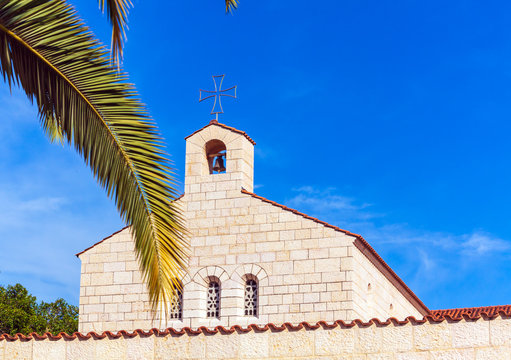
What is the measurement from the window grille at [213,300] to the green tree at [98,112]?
11.7m

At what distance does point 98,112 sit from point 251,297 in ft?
40.0

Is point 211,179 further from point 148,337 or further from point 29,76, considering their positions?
point 29,76

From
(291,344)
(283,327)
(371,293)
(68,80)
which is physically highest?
(68,80)

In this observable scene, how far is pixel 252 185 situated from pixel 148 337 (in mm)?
8661

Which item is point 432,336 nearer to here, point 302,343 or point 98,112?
point 302,343

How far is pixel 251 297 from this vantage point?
1886cm

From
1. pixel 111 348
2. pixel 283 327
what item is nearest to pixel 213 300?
pixel 111 348

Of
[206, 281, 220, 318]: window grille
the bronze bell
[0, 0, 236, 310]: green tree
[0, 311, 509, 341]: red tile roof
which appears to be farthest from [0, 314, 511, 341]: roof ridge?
the bronze bell

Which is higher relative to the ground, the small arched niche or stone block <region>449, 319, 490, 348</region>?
the small arched niche

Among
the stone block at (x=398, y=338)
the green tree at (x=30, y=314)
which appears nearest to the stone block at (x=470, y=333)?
the stone block at (x=398, y=338)

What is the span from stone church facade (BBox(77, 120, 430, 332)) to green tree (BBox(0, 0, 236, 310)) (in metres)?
10.5

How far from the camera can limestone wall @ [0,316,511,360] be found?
10.7 meters

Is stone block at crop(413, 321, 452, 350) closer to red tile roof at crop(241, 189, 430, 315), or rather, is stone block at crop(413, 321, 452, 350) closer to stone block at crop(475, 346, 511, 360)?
stone block at crop(475, 346, 511, 360)

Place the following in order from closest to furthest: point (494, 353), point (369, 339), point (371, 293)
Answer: point (494, 353) < point (369, 339) < point (371, 293)
